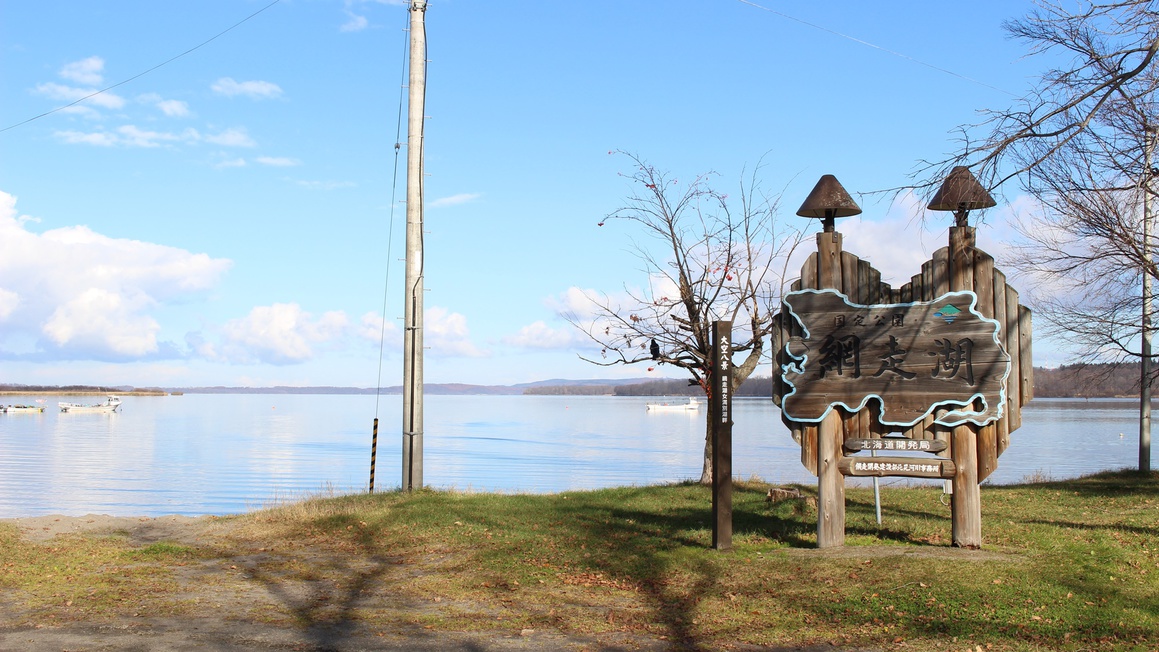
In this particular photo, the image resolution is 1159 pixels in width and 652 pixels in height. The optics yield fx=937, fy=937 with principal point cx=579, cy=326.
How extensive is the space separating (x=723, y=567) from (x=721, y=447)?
1.38 meters

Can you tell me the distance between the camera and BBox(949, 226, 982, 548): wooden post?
10.4 m

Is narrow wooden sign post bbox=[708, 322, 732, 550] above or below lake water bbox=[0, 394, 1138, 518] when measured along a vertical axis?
above

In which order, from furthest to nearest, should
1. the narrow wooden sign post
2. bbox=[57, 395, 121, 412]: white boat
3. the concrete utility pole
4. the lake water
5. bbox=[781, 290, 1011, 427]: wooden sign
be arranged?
bbox=[57, 395, 121, 412]: white boat → the lake water → the concrete utility pole → the narrow wooden sign post → bbox=[781, 290, 1011, 427]: wooden sign

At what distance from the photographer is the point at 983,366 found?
10328mm

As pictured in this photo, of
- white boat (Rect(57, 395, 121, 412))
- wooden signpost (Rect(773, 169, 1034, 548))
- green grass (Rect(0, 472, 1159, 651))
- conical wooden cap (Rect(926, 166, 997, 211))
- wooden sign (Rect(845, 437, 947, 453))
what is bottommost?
white boat (Rect(57, 395, 121, 412))

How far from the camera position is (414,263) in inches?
651

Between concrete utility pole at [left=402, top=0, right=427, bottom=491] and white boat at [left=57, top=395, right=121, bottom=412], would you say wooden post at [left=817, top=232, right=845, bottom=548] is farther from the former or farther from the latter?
white boat at [left=57, top=395, right=121, bottom=412]

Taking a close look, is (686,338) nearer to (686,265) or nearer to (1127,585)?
(686,265)

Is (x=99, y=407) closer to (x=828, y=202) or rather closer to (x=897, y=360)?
(x=828, y=202)

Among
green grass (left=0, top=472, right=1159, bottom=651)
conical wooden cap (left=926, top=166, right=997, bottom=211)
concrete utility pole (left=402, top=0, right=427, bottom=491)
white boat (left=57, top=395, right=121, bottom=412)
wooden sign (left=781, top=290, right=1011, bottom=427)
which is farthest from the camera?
white boat (left=57, top=395, right=121, bottom=412)

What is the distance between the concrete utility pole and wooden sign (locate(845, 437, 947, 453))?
26.9 ft

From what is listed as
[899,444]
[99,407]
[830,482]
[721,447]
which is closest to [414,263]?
[721,447]

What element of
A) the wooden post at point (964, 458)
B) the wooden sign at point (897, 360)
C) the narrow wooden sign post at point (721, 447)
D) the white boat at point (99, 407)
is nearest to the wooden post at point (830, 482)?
the wooden sign at point (897, 360)

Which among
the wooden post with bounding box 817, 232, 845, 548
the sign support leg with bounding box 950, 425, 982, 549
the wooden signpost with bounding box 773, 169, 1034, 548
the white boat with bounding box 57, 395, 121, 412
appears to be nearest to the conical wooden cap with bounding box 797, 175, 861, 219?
the wooden signpost with bounding box 773, 169, 1034, 548
